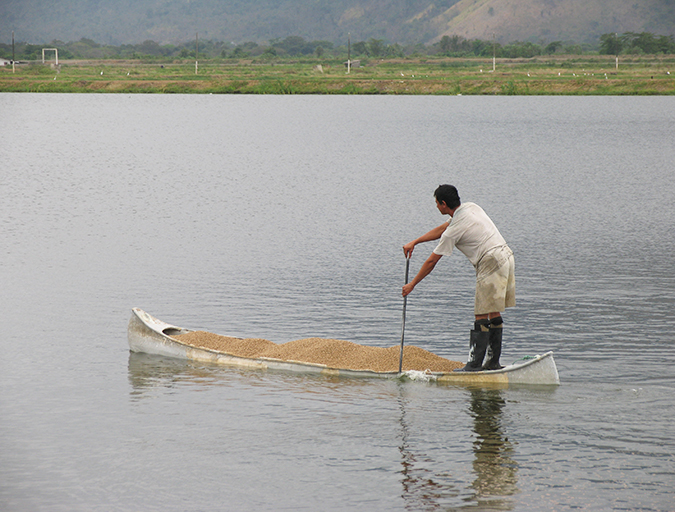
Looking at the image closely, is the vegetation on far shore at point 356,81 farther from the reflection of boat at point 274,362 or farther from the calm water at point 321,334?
the reflection of boat at point 274,362

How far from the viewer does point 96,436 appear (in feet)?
27.8

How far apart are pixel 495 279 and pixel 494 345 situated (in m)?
0.90

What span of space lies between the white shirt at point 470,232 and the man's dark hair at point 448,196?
9 centimetres

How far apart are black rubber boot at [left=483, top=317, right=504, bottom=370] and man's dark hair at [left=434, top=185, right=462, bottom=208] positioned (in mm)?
1431

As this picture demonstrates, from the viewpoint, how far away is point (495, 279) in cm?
904

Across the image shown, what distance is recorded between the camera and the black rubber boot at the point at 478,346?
9.40 metres

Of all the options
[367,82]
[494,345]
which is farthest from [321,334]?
[367,82]

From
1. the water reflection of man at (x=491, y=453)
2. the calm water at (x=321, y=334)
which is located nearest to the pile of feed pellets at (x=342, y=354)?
the calm water at (x=321, y=334)

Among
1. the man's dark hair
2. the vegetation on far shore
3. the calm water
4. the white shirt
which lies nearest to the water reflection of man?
the calm water

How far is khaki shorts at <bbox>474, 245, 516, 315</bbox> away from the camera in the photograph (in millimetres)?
9000

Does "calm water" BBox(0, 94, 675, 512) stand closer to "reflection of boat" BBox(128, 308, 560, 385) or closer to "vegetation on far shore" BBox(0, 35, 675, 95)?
"reflection of boat" BBox(128, 308, 560, 385)

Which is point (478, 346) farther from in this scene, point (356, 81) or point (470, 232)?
point (356, 81)

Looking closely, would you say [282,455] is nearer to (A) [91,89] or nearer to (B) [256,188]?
(B) [256,188]

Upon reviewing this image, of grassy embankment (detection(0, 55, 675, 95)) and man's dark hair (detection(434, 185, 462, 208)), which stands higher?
grassy embankment (detection(0, 55, 675, 95))
